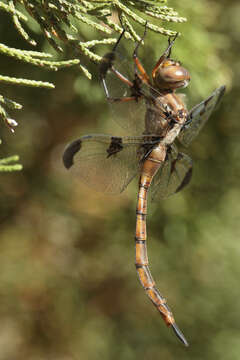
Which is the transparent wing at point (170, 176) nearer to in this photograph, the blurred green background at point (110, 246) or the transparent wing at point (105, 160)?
the transparent wing at point (105, 160)

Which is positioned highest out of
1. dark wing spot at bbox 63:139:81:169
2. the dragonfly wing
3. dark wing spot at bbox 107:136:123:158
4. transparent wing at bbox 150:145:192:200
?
the dragonfly wing

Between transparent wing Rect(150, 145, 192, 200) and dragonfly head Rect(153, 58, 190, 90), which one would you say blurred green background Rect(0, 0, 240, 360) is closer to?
transparent wing Rect(150, 145, 192, 200)

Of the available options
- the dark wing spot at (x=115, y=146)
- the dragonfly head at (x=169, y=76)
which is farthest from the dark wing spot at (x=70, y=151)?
the dragonfly head at (x=169, y=76)

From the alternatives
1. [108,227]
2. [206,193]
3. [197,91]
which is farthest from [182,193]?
[197,91]

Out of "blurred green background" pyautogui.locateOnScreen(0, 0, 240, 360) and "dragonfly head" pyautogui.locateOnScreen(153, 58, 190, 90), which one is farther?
"blurred green background" pyautogui.locateOnScreen(0, 0, 240, 360)

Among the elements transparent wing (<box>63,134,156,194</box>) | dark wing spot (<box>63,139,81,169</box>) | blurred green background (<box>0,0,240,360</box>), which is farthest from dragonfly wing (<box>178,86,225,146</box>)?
blurred green background (<box>0,0,240,360</box>)

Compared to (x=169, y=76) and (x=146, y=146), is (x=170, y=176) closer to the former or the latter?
(x=146, y=146)

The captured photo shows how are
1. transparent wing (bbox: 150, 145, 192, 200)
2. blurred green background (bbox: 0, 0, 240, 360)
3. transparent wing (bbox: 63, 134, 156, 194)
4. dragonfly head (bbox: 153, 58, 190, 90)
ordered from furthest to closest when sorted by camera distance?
1. blurred green background (bbox: 0, 0, 240, 360)
2. transparent wing (bbox: 150, 145, 192, 200)
3. transparent wing (bbox: 63, 134, 156, 194)
4. dragonfly head (bbox: 153, 58, 190, 90)

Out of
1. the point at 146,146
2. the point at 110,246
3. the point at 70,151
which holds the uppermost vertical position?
the point at 110,246

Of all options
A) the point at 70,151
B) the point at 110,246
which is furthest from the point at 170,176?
the point at 110,246
